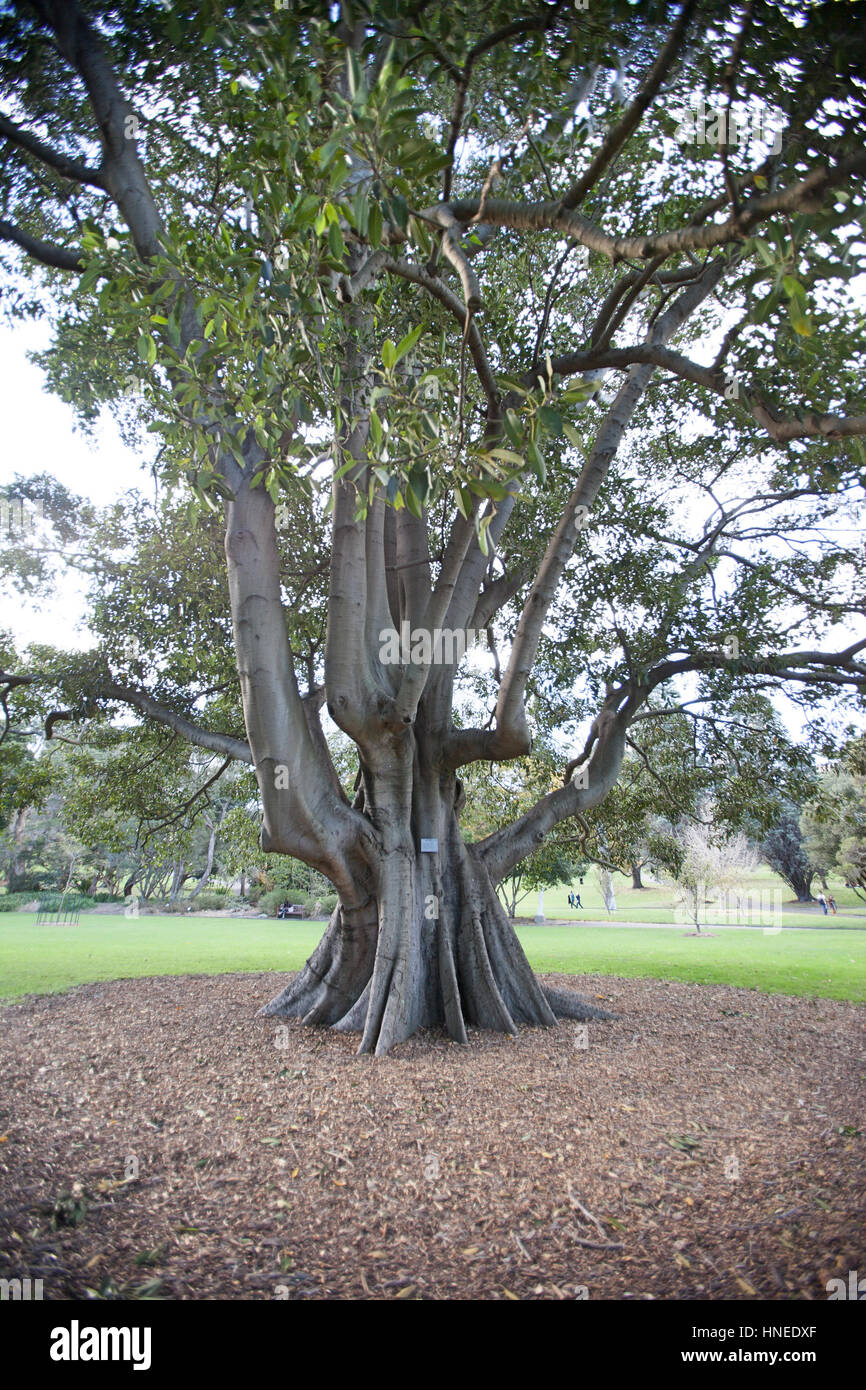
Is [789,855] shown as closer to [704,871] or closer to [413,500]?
[704,871]

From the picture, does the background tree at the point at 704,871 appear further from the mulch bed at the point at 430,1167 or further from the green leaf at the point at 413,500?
the green leaf at the point at 413,500

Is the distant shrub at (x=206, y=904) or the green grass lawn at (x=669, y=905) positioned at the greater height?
the distant shrub at (x=206, y=904)

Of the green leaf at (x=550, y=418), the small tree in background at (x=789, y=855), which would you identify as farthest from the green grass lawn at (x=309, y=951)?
the green leaf at (x=550, y=418)

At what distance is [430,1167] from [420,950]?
316cm

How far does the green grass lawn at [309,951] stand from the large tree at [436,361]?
5039mm

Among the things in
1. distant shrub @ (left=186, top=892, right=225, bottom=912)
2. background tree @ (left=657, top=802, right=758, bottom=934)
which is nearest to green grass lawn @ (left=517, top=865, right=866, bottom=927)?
background tree @ (left=657, top=802, right=758, bottom=934)

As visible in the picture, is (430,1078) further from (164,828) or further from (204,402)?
(164,828)

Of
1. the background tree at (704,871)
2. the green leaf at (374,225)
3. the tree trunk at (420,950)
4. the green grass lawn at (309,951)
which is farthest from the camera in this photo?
the background tree at (704,871)

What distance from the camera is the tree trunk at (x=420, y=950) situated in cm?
673

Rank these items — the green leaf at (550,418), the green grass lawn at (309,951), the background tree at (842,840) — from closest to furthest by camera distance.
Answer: the green leaf at (550,418), the green grass lawn at (309,951), the background tree at (842,840)

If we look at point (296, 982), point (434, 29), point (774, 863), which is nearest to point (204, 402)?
point (434, 29)

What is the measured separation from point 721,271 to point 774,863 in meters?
35.4
